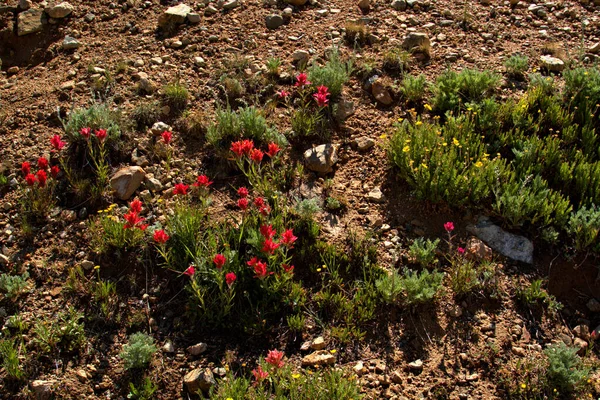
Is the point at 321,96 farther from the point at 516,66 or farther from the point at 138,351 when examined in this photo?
the point at 138,351

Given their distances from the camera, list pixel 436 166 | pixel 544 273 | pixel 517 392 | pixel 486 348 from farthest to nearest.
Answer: pixel 436 166 < pixel 544 273 < pixel 486 348 < pixel 517 392

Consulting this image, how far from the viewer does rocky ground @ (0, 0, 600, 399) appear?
465 centimetres

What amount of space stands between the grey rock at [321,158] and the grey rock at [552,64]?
2.89 m

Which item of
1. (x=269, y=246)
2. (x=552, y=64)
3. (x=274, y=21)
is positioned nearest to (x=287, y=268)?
(x=269, y=246)

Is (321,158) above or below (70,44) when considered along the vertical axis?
below

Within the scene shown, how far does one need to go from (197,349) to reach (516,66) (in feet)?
15.4

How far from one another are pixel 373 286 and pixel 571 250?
1895 millimetres

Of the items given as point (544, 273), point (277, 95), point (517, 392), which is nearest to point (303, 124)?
point (277, 95)

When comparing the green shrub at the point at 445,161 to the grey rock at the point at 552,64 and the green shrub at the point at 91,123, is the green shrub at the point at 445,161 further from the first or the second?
the green shrub at the point at 91,123

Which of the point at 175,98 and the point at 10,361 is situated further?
the point at 175,98

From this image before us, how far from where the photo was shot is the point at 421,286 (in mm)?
4820

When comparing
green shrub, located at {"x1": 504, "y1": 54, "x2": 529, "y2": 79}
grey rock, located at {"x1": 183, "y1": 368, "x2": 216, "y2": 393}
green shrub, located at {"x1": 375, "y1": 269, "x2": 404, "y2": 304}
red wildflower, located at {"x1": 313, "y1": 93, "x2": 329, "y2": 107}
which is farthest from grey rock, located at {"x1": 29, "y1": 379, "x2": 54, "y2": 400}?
green shrub, located at {"x1": 504, "y1": 54, "x2": 529, "y2": 79}

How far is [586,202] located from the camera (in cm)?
543

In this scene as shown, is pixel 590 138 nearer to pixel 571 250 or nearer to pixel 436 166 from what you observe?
pixel 571 250
